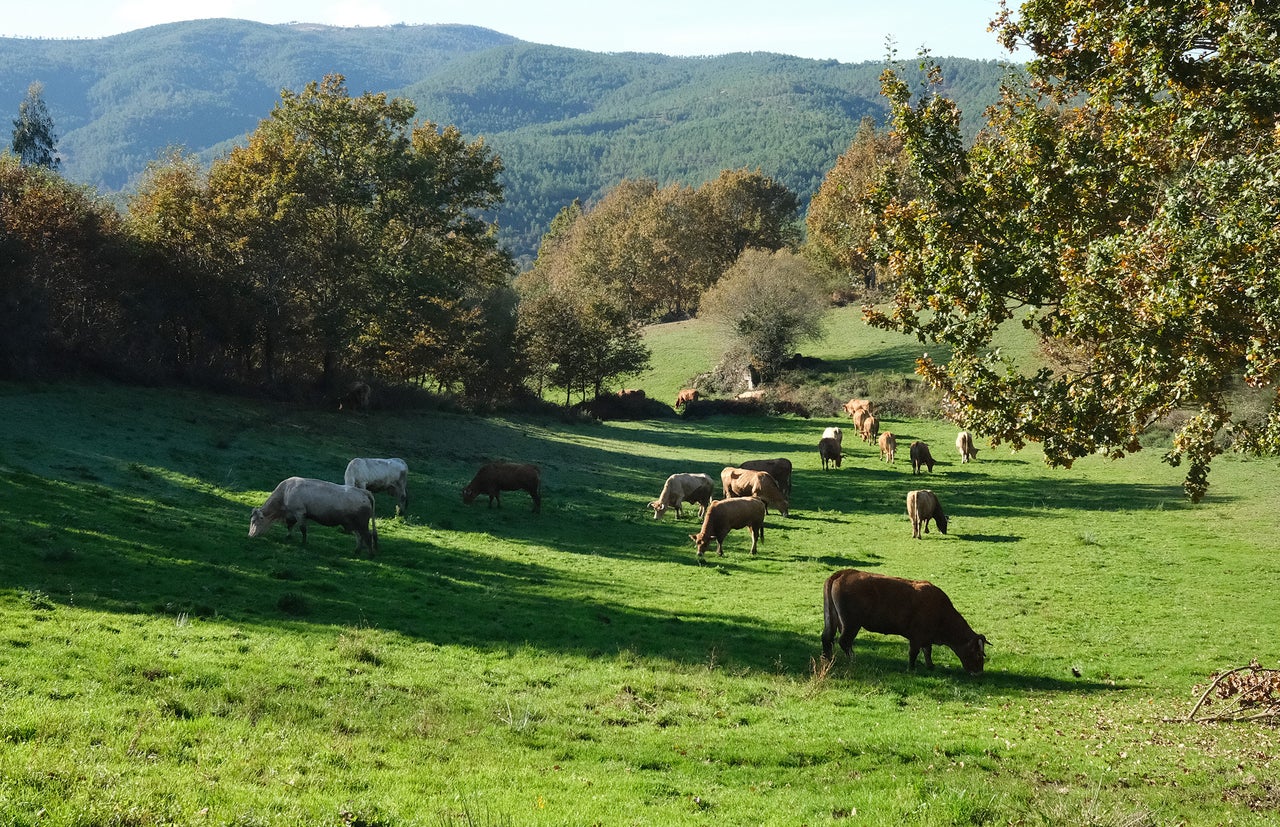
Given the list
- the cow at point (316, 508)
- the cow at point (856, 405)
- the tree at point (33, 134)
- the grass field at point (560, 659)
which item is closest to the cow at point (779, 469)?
A: the grass field at point (560, 659)

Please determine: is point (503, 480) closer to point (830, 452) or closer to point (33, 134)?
point (830, 452)

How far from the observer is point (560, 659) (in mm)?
14359

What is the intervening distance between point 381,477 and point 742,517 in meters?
10.2

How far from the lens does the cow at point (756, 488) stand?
1168 inches

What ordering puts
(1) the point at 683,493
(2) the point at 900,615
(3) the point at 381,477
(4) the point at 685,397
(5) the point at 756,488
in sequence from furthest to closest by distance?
(4) the point at 685,397, (5) the point at 756,488, (1) the point at 683,493, (3) the point at 381,477, (2) the point at 900,615

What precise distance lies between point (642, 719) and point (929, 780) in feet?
12.0

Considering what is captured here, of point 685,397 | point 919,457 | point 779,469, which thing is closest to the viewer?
point 779,469

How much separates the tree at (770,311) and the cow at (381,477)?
4255 centimetres

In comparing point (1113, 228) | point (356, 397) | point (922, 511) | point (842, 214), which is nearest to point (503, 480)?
point (922, 511)

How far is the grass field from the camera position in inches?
337

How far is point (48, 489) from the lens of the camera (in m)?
19.9

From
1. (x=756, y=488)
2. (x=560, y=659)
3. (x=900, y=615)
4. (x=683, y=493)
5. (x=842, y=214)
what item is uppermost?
(x=842, y=214)

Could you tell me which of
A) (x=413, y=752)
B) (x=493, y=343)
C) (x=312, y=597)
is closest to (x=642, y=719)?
(x=413, y=752)

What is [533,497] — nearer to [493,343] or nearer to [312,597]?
[312,597]
